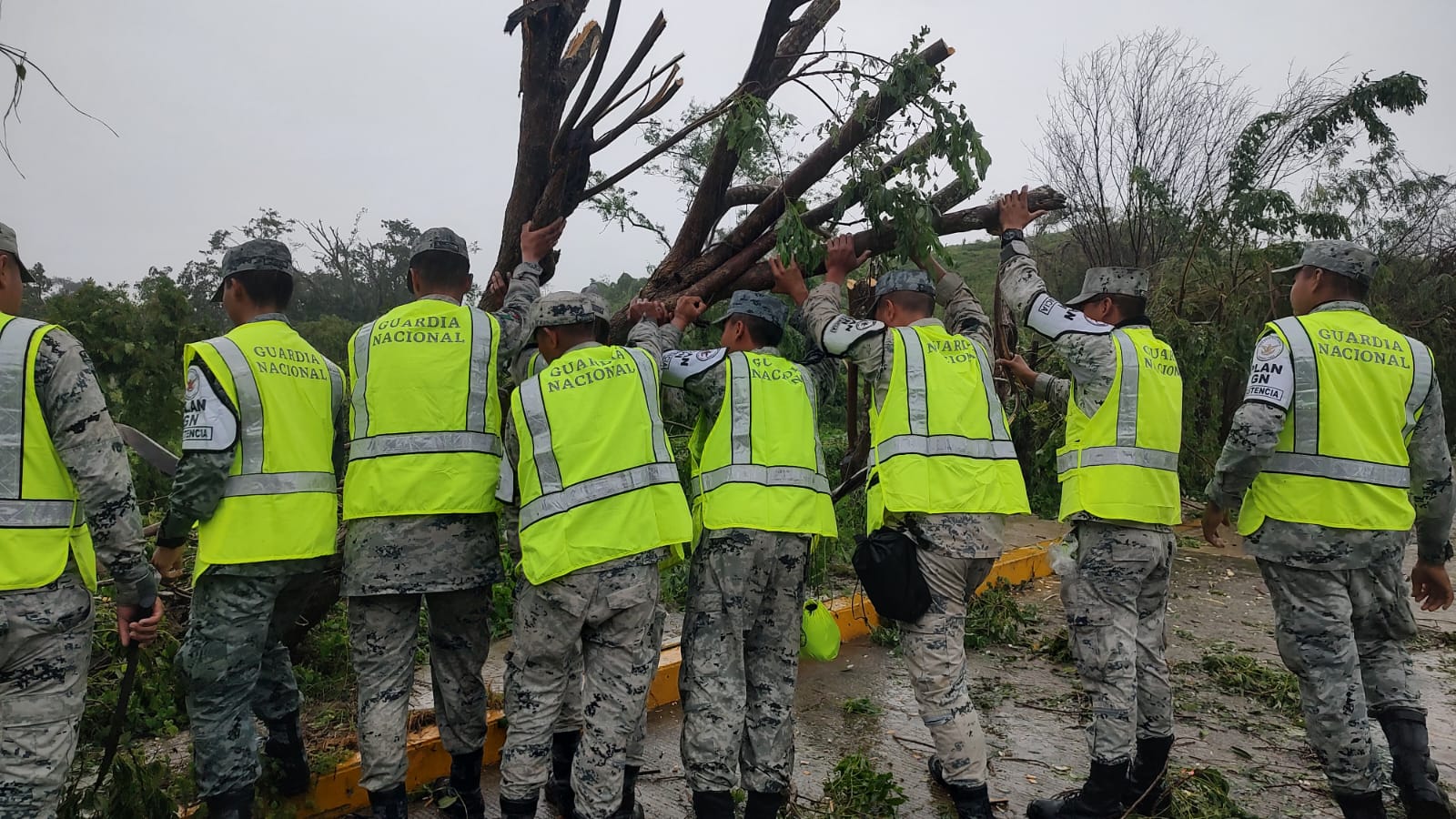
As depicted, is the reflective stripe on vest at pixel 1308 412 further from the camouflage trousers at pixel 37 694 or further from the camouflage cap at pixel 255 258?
the camouflage trousers at pixel 37 694

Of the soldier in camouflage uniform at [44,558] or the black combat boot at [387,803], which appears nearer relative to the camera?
the soldier in camouflage uniform at [44,558]

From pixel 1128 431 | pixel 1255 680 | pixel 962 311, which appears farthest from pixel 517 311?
pixel 1255 680

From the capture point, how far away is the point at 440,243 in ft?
11.2

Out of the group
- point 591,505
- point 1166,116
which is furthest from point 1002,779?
point 1166,116

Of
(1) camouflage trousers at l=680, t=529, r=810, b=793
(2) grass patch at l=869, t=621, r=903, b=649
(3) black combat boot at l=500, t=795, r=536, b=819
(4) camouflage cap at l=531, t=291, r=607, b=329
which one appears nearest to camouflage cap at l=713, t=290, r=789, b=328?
(4) camouflage cap at l=531, t=291, r=607, b=329

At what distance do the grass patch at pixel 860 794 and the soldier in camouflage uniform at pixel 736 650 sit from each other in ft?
1.00

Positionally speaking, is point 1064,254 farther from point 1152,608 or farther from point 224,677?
point 224,677

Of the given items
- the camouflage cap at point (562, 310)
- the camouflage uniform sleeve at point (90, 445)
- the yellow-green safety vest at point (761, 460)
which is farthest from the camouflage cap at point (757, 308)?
the camouflage uniform sleeve at point (90, 445)

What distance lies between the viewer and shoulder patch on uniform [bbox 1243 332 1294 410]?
3.35 metres

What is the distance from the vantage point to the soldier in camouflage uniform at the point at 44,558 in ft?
7.92

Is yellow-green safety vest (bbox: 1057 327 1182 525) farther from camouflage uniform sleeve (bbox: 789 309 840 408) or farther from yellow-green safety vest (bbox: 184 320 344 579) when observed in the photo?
yellow-green safety vest (bbox: 184 320 344 579)

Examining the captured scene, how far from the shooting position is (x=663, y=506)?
3143 millimetres

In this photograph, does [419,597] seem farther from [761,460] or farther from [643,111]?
[643,111]

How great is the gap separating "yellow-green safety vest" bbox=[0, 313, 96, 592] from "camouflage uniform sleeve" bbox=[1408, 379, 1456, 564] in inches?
200
